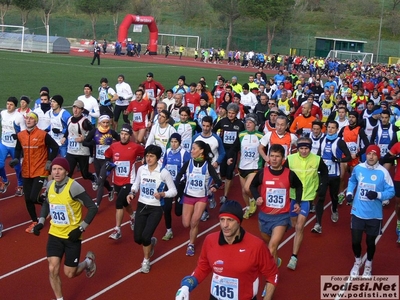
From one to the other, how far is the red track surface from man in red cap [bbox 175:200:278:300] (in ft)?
8.90

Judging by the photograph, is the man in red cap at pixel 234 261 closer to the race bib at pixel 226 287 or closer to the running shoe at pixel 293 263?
the race bib at pixel 226 287

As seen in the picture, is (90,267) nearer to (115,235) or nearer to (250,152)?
(115,235)

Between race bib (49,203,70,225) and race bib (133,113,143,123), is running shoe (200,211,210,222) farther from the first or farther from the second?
race bib (133,113,143,123)

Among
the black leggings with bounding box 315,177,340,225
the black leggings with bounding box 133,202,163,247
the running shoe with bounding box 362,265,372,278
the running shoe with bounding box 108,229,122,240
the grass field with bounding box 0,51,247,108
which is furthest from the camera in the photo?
the grass field with bounding box 0,51,247,108

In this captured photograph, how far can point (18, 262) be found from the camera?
342 inches

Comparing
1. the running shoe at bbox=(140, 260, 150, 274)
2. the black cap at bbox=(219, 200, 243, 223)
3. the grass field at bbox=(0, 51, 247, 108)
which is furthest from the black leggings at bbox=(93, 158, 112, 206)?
the grass field at bbox=(0, 51, 247, 108)

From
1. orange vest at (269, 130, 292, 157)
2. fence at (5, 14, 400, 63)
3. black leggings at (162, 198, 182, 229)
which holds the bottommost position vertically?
black leggings at (162, 198, 182, 229)

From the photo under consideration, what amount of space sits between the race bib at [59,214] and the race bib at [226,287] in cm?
256

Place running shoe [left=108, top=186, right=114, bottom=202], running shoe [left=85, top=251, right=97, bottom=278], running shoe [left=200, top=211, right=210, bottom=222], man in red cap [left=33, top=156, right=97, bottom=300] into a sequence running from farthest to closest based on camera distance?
running shoe [left=108, top=186, right=114, bottom=202] < running shoe [left=200, top=211, right=210, bottom=222] < running shoe [left=85, top=251, right=97, bottom=278] < man in red cap [left=33, top=156, right=97, bottom=300]

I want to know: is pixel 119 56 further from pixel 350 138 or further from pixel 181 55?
pixel 350 138

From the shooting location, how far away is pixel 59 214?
23.4 feet

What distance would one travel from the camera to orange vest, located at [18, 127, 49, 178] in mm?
9750

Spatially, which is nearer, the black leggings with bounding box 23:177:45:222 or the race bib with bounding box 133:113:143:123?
the black leggings with bounding box 23:177:45:222

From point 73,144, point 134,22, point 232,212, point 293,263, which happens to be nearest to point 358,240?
point 293,263
